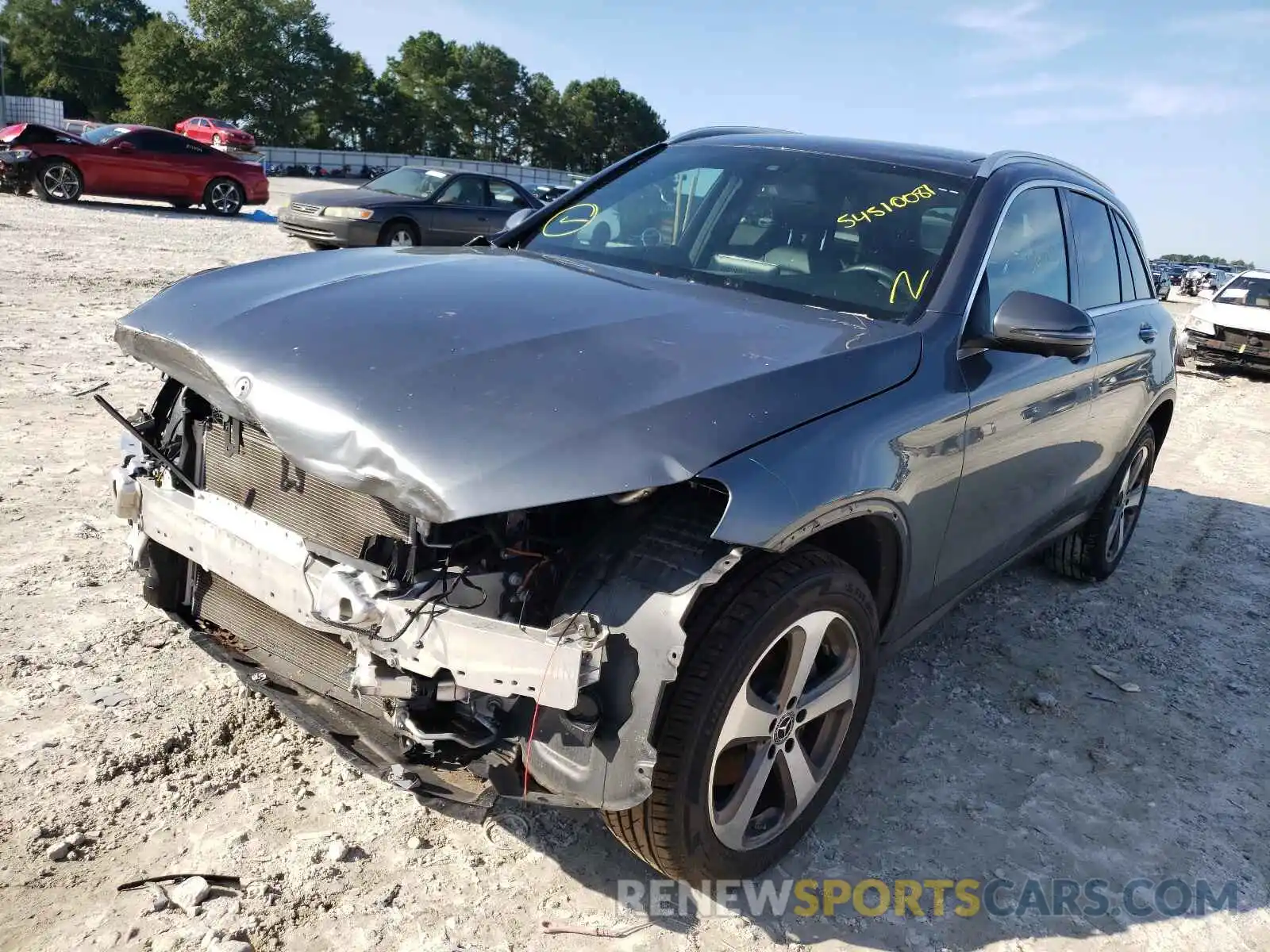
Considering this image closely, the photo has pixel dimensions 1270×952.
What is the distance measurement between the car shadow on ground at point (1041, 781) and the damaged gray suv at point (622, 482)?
290 millimetres

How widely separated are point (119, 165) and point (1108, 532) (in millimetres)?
17855

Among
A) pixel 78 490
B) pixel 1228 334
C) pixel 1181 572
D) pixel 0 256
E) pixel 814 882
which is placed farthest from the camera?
pixel 1228 334

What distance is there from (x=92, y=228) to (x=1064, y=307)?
1488 cm

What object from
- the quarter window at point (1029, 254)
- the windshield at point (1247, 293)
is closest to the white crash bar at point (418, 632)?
the quarter window at point (1029, 254)

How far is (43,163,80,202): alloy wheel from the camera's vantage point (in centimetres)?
1698

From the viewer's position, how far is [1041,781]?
3.29 m

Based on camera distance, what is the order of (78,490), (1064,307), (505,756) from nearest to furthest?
1. (505,756)
2. (1064,307)
3. (78,490)

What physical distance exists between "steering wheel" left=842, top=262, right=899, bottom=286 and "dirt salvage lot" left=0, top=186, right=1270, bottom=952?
5.03 feet

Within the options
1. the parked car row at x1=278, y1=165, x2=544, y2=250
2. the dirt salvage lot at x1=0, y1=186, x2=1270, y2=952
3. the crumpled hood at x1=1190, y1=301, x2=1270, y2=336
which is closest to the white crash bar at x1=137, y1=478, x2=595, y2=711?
the dirt salvage lot at x1=0, y1=186, x2=1270, y2=952

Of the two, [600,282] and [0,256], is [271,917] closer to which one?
[600,282]

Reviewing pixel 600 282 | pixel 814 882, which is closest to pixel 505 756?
pixel 814 882

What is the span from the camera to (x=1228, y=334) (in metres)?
14.2

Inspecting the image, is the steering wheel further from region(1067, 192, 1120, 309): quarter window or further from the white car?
the white car

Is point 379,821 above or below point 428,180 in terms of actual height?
below
